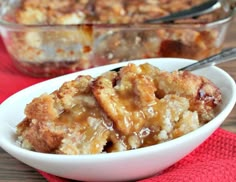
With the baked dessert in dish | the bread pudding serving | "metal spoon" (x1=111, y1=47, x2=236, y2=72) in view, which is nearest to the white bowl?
the bread pudding serving

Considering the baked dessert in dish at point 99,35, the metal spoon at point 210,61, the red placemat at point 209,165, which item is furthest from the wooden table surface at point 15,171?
the baked dessert in dish at point 99,35

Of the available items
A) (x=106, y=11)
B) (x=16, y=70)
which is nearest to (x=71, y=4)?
(x=106, y=11)

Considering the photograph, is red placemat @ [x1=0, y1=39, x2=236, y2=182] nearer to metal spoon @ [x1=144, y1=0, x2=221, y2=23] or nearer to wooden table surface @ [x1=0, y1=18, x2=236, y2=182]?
wooden table surface @ [x1=0, y1=18, x2=236, y2=182]

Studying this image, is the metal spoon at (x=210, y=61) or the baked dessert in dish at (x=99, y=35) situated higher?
the metal spoon at (x=210, y=61)

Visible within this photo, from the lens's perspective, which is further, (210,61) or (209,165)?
(210,61)

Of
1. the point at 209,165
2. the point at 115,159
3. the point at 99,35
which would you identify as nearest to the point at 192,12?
the point at 99,35

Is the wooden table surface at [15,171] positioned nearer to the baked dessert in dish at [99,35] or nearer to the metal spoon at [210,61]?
the metal spoon at [210,61]

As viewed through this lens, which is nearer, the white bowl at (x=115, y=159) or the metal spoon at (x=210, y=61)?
the white bowl at (x=115, y=159)

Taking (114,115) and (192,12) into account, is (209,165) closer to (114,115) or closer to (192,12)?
(114,115)
